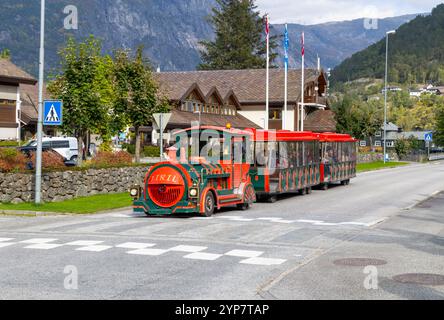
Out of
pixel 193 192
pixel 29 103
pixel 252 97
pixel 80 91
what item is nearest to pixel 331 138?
pixel 80 91

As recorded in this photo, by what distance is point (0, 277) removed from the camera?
10445mm

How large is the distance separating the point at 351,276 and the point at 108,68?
4018 centimetres

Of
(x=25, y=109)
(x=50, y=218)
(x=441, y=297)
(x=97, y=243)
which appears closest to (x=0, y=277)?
(x=97, y=243)

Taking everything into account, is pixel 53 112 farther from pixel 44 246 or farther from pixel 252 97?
pixel 252 97

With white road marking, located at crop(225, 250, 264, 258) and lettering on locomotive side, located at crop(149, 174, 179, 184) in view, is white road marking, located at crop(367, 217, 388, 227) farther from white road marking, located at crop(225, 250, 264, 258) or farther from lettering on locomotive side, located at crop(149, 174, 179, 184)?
white road marking, located at crop(225, 250, 264, 258)

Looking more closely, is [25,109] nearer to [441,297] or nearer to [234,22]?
[441,297]

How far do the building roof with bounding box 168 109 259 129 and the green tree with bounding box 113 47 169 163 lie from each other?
15.2m

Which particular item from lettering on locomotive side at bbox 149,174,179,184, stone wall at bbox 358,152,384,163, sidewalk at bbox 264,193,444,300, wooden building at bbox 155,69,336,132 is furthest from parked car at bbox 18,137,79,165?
stone wall at bbox 358,152,384,163

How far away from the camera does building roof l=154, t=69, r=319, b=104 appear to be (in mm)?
73375

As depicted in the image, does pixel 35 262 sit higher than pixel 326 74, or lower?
lower

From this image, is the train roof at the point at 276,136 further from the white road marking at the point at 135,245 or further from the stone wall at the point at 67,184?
the white road marking at the point at 135,245

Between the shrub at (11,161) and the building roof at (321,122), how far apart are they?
54316 mm

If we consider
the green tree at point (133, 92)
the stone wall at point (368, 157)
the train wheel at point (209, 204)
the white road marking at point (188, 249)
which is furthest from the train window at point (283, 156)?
the stone wall at point (368, 157)

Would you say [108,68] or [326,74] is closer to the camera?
[108,68]
